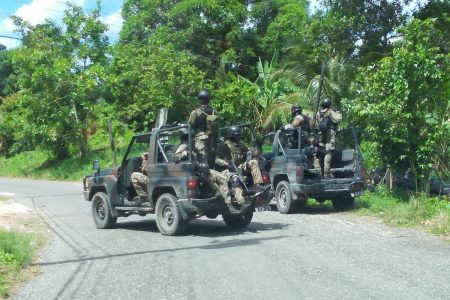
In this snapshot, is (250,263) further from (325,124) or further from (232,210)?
(325,124)

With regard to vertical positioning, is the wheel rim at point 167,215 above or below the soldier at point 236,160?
below

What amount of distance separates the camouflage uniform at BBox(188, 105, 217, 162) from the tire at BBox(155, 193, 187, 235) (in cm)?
96

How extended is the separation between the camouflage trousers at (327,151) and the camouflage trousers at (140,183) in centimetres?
440

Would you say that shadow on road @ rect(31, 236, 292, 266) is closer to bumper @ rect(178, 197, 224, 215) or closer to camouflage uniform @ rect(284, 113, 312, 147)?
bumper @ rect(178, 197, 224, 215)

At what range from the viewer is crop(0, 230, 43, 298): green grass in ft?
25.7

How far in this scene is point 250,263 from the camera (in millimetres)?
8461

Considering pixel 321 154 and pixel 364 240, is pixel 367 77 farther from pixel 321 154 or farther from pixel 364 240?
pixel 364 240

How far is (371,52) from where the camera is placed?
803 inches

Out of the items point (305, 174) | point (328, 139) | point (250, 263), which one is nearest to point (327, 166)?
point (305, 174)

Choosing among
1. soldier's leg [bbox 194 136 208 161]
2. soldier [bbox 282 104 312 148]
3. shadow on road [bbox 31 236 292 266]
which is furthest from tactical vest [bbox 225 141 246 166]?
shadow on road [bbox 31 236 292 266]

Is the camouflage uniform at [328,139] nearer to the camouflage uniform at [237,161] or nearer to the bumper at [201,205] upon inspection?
the camouflage uniform at [237,161]

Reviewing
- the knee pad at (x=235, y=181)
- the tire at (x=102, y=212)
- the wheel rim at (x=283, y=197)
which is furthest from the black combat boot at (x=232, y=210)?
the wheel rim at (x=283, y=197)

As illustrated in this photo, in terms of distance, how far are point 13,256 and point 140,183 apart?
3.46m

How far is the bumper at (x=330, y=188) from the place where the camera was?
13797 mm
